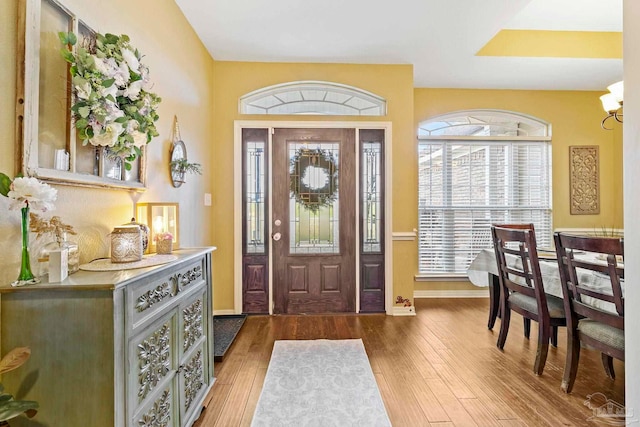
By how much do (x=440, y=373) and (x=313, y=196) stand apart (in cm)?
215

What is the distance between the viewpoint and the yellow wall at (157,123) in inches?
42.8

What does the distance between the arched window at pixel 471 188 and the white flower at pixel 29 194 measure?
13.2ft

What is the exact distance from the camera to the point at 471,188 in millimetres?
4242

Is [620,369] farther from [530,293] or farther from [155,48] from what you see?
[155,48]

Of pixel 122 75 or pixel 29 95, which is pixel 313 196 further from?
pixel 29 95

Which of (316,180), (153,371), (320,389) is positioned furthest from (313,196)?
(153,371)

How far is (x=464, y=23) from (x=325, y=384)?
11.1 feet

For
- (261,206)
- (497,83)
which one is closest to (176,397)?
(261,206)

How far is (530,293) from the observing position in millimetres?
2336

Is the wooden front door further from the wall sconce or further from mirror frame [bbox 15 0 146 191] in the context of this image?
mirror frame [bbox 15 0 146 191]

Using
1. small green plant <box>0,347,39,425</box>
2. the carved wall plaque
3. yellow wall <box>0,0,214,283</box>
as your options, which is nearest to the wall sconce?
yellow wall <box>0,0,214,283</box>

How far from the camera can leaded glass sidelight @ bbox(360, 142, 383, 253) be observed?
357cm

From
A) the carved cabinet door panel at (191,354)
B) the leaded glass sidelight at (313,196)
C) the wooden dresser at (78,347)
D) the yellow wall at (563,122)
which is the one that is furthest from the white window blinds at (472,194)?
the wooden dresser at (78,347)

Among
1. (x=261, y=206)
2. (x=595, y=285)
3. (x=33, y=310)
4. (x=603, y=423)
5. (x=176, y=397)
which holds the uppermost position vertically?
(x=261, y=206)
